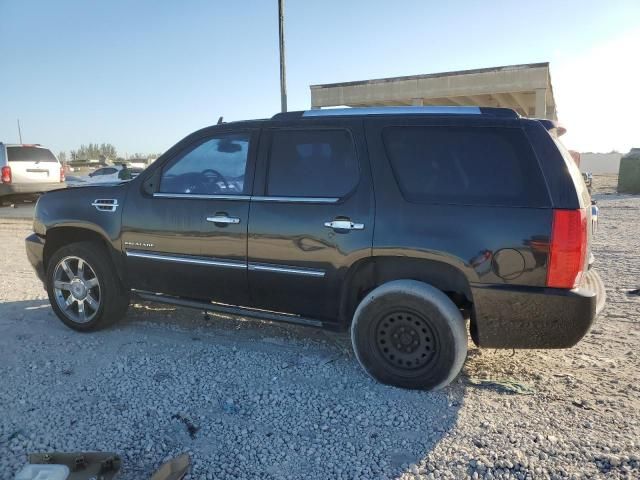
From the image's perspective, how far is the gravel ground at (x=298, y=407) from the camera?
104 inches

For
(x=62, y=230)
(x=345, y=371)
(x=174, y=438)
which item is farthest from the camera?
(x=62, y=230)

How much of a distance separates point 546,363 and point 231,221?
8.93 ft

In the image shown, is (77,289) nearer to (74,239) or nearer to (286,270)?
(74,239)

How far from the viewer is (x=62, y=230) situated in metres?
4.66

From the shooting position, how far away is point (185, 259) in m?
4.06

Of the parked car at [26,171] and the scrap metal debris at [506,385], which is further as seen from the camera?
the parked car at [26,171]

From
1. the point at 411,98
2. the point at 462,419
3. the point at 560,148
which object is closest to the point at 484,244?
the point at 560,148

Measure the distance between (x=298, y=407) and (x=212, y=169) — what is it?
2056mm

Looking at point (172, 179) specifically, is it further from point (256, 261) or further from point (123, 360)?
point (123, 360)

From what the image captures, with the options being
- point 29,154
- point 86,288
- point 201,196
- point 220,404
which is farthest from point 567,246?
point 29,154

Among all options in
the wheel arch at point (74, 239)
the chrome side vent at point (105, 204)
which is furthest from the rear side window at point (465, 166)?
the wheel arch at point (74, 239)

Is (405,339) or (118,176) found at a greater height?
(118,176)

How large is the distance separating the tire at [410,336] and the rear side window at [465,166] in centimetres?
65

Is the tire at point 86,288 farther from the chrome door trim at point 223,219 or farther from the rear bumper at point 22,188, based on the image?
the rear bumper at point 22,188
